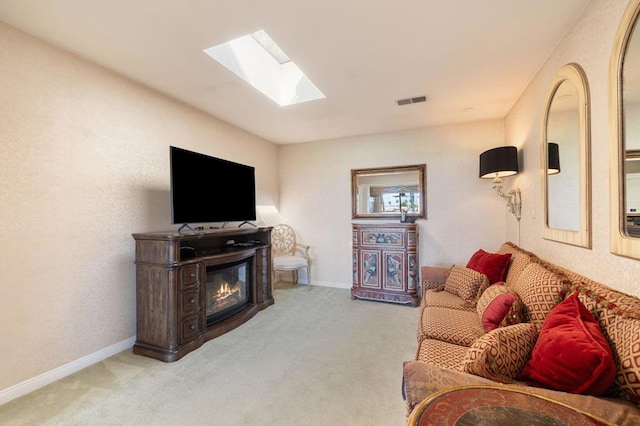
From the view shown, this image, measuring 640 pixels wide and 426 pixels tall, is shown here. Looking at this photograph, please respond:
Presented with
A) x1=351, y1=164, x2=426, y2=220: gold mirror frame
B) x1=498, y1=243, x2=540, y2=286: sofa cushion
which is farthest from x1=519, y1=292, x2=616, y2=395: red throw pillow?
x1=351, y1=164, x2=426, y2=220: gold mirror frame

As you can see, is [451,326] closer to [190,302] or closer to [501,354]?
[501,354]

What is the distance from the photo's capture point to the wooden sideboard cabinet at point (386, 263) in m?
3.89

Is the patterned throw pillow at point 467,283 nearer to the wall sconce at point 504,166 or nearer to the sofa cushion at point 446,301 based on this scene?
the sofa cushion at point 446,301

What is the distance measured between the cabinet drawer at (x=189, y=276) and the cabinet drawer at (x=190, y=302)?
8 cm

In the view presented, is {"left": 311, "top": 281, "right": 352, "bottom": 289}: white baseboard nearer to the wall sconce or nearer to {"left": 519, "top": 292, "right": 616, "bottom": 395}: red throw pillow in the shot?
the wall sconce

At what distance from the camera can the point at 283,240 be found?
16.5ft

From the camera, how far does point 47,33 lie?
6.62 feet

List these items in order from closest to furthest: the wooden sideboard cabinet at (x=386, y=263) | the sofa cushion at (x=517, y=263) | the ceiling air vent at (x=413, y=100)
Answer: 1. the sofa cushion at (x=517, y=263)
2. the ceiling air vent at (x=413, y=100)
3. the wooden sideboard cabinet at (x=386, y=263)

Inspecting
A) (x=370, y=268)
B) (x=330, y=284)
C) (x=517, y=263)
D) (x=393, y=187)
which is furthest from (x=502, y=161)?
(x=330, y=284)

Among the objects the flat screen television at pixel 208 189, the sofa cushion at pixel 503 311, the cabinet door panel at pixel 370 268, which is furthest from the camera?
the cabinet door panel at pixel 370 268

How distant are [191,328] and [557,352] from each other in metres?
2.72

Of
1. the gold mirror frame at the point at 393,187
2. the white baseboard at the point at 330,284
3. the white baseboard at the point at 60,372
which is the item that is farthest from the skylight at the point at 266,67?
the white baseboard at the point at 330,284

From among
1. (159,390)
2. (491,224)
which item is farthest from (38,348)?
(491,224)

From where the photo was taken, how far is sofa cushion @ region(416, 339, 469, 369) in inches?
63.5
